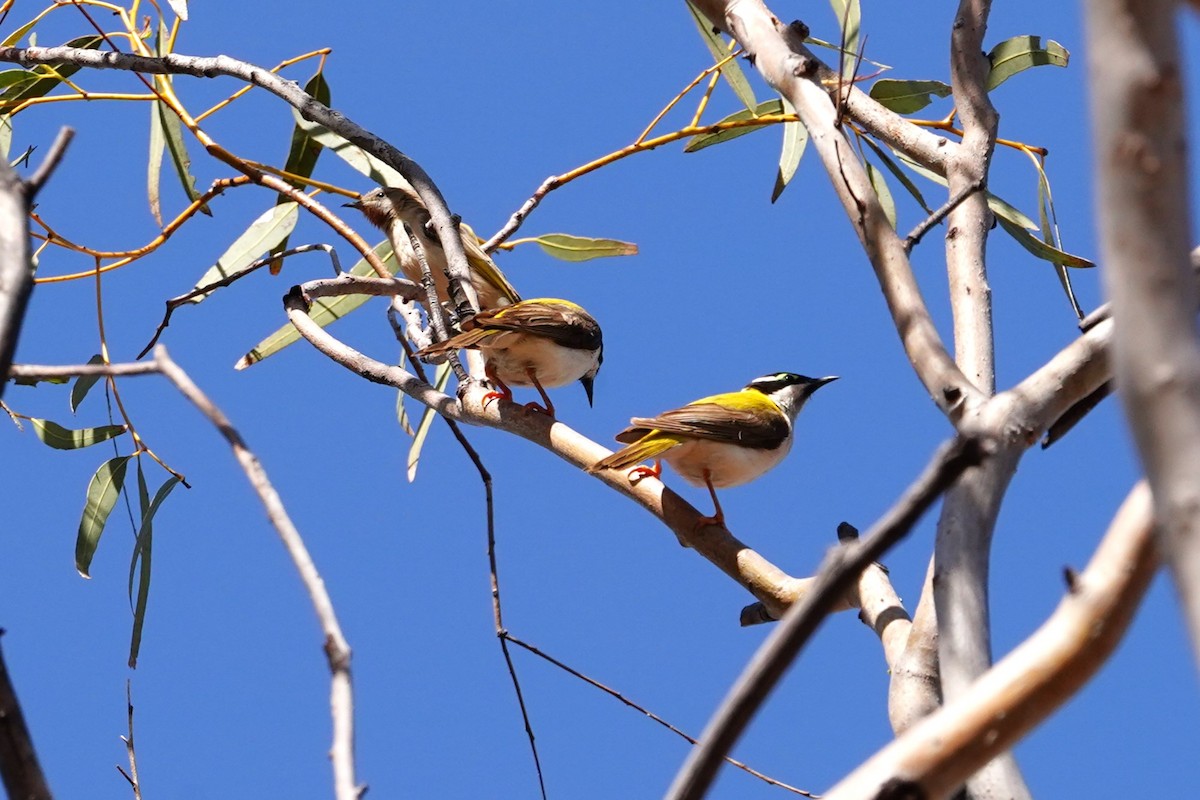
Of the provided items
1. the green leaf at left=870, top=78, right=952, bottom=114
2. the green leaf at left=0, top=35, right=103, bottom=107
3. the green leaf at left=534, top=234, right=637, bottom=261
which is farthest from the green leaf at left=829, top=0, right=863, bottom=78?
the green leaf at left=0, top=35, right=103, bottom=107

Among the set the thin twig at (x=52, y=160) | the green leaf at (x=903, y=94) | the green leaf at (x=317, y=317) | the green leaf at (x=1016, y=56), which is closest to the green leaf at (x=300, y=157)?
the green leaf at (x=317, y=317)

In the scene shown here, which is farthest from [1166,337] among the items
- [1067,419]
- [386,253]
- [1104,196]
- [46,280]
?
[386,253]

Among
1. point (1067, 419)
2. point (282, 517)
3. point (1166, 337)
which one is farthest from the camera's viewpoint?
point (1067, 419)

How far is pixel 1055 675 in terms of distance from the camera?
114 cm

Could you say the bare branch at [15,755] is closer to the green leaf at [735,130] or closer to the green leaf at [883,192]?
the green leaf at [735,130]

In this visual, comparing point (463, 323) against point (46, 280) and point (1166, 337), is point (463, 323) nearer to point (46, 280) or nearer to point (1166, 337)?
point (46, 280)

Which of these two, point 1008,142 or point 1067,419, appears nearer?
point 1067,419

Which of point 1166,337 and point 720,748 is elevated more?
point 1166,337

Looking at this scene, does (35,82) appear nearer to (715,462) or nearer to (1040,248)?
(715,462)

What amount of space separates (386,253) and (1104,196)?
4.22 m

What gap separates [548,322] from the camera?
4.01 metres

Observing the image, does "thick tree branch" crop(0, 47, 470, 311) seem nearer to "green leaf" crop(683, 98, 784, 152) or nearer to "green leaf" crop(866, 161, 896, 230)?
"green leaf" crop(683, 98, 784, 152)

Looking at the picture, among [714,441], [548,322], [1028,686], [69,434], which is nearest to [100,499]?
[69,434]

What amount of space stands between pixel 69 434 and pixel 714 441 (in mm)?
1858
